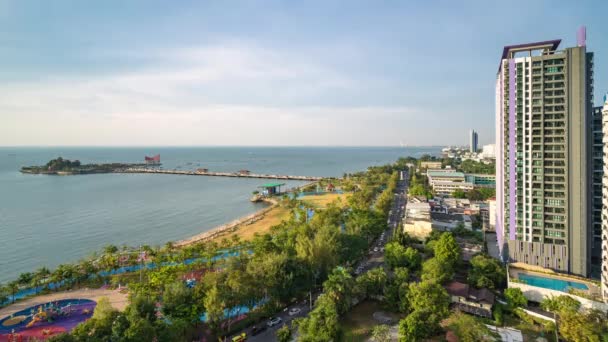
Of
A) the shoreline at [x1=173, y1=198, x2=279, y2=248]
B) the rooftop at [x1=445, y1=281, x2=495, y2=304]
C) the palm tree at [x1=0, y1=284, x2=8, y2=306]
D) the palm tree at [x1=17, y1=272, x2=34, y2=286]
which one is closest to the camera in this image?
the rooftop at [x1=445, y1=281, x2=495, y2=304]

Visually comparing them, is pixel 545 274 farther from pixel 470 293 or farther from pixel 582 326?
pixel 582 326

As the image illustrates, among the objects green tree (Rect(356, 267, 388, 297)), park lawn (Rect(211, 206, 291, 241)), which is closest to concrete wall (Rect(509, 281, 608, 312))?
green tree (Rect(356, 267, 388, 297))

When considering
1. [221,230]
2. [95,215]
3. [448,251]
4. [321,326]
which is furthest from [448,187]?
[95,215]

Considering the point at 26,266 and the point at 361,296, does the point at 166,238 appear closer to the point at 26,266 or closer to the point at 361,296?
the point at 26,266

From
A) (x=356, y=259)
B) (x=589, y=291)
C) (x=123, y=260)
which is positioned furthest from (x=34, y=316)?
(x=589, y=291)

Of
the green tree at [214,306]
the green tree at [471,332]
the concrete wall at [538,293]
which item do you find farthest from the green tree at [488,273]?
the green tree at [214,306]

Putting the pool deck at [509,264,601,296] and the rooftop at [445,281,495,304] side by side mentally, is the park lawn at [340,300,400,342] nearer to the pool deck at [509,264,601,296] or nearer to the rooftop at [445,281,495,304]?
the rooftop at [445,281,495,304]
